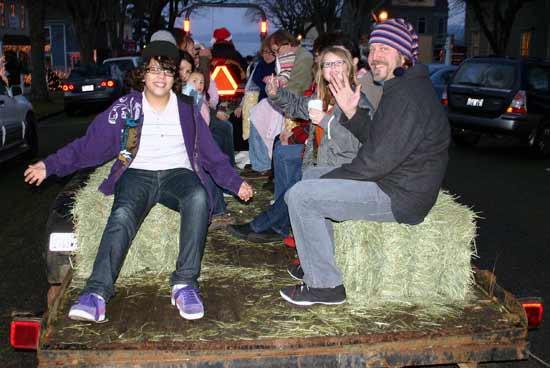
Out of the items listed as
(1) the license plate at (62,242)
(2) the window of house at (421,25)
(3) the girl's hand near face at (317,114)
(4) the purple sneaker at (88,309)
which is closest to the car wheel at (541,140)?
(3) the girl's hand near face at (317,114)

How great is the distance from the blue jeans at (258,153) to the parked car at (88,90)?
16225 millimetres

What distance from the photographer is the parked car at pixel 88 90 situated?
76.5 feet

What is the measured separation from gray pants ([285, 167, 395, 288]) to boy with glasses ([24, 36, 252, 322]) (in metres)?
0.64

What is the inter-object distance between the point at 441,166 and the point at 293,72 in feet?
11.2

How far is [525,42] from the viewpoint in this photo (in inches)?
1463

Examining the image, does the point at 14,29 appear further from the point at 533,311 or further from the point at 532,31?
the point at 533,311

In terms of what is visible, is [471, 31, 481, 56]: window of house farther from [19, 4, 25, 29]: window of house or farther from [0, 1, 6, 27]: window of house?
[19, 4, 25, 29]: window of house

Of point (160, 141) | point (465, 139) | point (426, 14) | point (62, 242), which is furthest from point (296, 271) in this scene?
point (426, 14)

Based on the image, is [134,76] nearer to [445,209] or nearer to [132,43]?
[445,209]

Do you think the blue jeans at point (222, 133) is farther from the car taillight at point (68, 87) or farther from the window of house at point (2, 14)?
the window of house at point (2, 14)

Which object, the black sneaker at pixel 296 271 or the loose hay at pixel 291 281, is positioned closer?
the loose hay at pixel 291 281

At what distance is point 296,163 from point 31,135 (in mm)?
7858

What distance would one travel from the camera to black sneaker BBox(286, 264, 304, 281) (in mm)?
4326

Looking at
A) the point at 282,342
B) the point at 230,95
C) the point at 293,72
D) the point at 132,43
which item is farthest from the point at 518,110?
the point at 132,43
